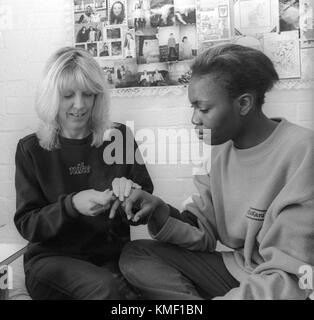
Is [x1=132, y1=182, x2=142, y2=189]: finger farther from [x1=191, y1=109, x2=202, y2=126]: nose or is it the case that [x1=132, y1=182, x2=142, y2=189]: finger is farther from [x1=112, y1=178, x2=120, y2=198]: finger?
[x1=191, y1=109, x2=202, y2=126]: nose

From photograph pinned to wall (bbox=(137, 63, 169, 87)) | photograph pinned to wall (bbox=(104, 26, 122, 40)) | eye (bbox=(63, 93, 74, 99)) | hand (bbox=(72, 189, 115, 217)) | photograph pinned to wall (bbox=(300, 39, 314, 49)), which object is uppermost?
photograph pinned to wall (bbox=(104, 26, 122, 40))

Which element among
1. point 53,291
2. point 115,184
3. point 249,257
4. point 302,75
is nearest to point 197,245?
point 249,257

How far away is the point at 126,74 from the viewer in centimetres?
112

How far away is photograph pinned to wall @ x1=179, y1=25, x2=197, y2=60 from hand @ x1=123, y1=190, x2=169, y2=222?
33cm

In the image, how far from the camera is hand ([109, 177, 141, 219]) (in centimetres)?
109

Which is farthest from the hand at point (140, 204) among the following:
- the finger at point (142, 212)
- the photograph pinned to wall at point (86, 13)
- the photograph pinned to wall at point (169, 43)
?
the photograph pinned to wall at point (86, 13)

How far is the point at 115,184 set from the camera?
1104 millimetres

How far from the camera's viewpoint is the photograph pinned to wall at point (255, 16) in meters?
1.07

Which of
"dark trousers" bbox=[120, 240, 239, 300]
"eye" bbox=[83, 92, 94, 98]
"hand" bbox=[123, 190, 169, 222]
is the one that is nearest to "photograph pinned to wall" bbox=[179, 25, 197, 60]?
"eye" bbox=[83, 92, 94, 98]

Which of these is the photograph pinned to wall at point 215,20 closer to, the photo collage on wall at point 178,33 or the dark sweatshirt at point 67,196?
the photo collage on wall at point 178,33

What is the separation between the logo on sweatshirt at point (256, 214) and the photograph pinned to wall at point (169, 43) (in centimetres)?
39

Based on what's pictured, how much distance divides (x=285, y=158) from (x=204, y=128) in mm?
200
